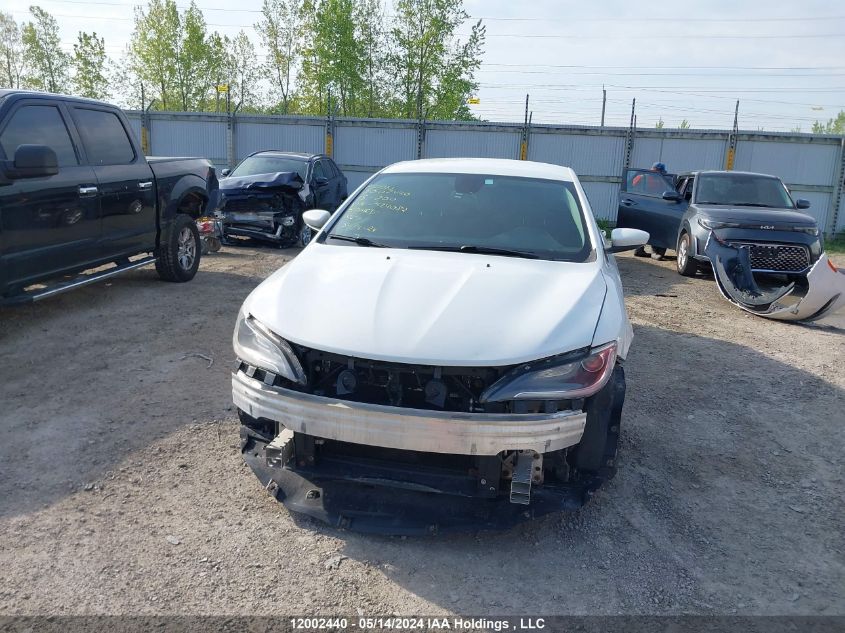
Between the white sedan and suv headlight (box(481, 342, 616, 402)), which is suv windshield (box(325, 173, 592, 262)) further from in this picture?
suv headlight (box(481, 342, 616, 402))

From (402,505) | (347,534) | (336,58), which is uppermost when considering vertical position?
(336,58)

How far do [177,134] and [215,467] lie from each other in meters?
18.5

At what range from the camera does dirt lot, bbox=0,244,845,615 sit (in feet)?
8.71

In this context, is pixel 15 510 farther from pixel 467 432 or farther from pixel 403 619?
pixel 467 432

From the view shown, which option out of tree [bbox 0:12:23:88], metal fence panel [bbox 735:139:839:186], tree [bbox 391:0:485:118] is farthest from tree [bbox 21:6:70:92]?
metal fence panel [bbox 735:139:839:186]

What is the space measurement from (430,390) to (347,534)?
32.3 inches

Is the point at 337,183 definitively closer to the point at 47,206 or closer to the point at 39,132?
the point at 39,132

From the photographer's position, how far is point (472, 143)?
1864cm

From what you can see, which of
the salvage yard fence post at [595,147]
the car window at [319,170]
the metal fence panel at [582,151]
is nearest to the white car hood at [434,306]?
the car window at [319,170]

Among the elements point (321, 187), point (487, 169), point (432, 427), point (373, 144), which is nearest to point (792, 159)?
point (373, 144)

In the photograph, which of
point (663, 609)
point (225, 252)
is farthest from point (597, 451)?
point (225, 252)

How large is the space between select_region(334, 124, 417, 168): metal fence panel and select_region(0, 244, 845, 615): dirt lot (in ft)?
46.4

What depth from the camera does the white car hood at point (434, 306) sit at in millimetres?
2775

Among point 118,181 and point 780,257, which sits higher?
point 118,181
